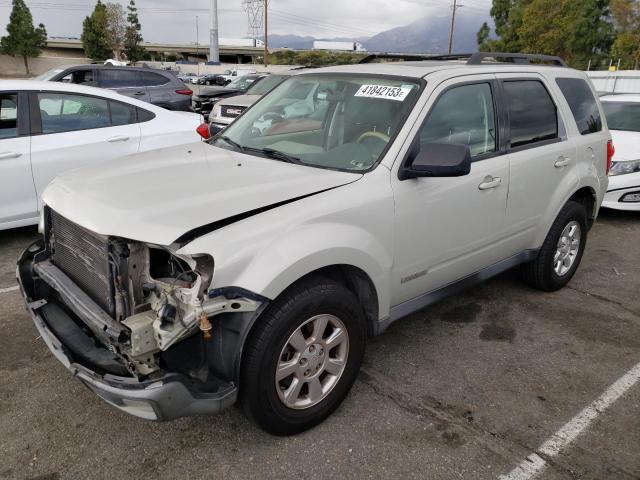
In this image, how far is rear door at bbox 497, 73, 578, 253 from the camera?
3.79 m

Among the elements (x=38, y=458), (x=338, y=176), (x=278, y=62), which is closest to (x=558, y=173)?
(x=338, y=176)

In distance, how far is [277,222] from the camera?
2.48m

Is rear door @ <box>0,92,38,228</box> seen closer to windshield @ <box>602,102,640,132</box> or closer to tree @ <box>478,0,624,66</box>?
windshield @ <box>602,102,640,132</box>

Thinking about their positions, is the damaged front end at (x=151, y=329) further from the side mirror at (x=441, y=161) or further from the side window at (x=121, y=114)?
the side window at (x=121, y=114)

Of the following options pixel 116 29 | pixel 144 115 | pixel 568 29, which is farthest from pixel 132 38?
pixel 144 115

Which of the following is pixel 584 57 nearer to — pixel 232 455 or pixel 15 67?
pixel 232 455

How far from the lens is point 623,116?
8.24 m

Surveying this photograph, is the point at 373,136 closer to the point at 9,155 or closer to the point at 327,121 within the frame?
the point at 327,121

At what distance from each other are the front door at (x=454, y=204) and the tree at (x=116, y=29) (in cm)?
7243

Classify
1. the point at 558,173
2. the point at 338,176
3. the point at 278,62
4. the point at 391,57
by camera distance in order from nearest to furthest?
the point at 338,176 < the point at 558,173 < the point at 391,57 < the point at 278,62

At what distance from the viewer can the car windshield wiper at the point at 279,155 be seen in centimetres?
317

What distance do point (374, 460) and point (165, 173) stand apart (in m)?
1.84

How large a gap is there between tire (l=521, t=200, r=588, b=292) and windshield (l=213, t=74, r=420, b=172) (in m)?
1.94

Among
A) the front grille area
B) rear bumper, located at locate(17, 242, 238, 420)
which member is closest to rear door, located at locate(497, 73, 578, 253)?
rear bumper, located at locate(17, 242, 238, 420)
